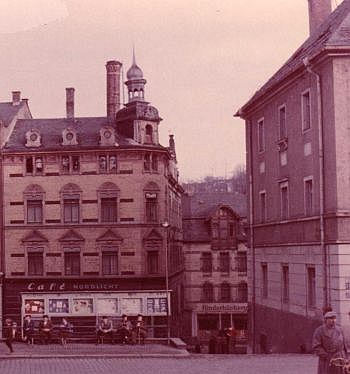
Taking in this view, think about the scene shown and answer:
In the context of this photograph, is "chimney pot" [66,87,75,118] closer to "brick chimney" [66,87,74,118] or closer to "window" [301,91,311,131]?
"brick chimney" [66,87,74,118]

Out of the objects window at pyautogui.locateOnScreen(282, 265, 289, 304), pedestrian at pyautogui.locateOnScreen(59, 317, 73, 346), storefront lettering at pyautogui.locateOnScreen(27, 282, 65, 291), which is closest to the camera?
window at pyautogui.locateOnScreen(282, 265, 289, 304)

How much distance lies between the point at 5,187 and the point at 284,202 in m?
24.0

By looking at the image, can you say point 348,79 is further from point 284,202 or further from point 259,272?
point 259,272

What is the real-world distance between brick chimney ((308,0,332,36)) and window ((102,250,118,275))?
20471 millimetres

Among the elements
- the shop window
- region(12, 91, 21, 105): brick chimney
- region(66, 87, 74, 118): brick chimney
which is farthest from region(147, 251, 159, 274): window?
the shop window

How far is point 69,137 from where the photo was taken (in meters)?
55.2

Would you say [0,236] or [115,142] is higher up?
[115,142]

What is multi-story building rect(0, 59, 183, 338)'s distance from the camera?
54312 mm

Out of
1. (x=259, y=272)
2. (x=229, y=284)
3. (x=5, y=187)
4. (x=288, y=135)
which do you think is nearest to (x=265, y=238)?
(x=259, y=272)

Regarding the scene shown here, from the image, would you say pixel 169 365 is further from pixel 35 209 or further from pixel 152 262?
pixel 35 209

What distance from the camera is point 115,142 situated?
5519 centimetres

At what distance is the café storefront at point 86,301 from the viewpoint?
5341 centimetres

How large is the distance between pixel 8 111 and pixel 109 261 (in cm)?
1342

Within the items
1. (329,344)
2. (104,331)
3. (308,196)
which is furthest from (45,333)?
(329,344)
